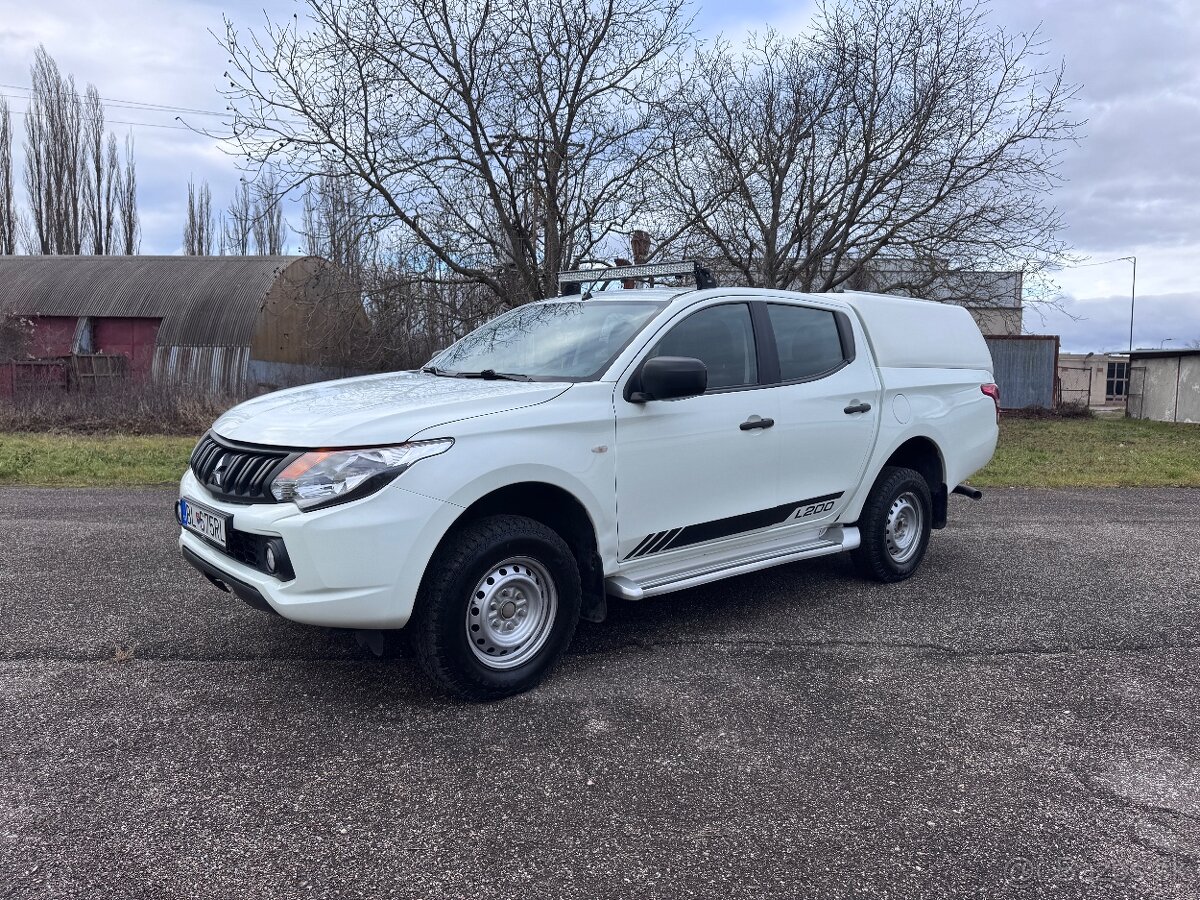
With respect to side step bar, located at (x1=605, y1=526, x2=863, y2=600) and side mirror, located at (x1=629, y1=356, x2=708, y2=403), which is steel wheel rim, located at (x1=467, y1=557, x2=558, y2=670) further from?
side mirror, located at (x1=629, y1=356, x2=708, y2=403)

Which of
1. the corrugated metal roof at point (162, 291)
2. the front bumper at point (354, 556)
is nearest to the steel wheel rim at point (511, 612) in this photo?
the front bumper at point (354, 556)

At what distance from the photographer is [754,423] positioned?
4.74 m

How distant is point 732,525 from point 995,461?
37.5 feet

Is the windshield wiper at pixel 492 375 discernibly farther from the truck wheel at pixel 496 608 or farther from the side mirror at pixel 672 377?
the truck wheel at pixel 496 608

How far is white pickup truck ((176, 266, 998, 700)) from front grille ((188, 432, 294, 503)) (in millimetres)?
12

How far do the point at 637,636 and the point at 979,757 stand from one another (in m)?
1.88

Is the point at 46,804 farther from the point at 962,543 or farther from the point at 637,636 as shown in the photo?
the point at 962,543

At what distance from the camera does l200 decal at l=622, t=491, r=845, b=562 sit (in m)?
4.38

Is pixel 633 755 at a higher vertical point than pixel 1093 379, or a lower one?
lower

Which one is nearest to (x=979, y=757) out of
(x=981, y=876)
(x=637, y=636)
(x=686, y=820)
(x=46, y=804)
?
(x=981, y=876)

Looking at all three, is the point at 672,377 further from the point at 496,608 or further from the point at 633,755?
the point at 633,755

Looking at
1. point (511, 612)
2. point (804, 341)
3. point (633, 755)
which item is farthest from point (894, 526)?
point (633, 755)

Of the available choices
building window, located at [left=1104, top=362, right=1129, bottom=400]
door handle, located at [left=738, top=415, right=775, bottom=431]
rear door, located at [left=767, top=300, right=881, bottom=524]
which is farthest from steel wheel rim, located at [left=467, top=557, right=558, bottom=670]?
building window, located at [left=1104, top=362, right=1129, bottom=400]

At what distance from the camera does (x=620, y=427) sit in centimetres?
416
